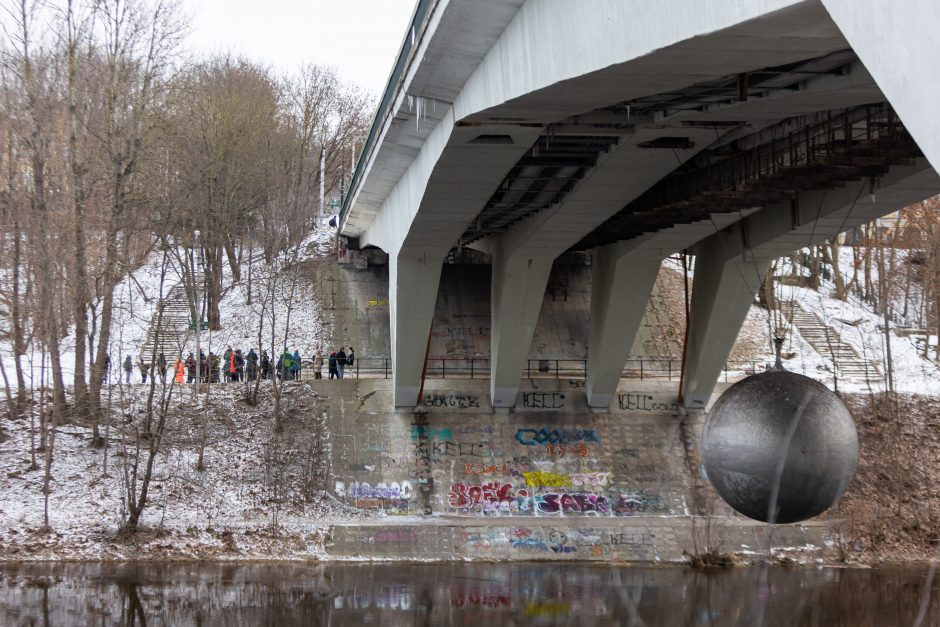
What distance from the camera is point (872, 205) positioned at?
1981cm

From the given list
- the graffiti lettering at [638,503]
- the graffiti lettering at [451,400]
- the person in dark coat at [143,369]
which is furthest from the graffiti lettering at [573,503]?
the person in dark coat at [143,369]

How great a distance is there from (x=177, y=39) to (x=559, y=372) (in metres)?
16.4

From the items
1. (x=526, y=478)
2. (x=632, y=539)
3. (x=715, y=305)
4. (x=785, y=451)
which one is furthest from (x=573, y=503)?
(x=785, y=451)

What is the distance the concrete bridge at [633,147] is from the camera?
715 cm

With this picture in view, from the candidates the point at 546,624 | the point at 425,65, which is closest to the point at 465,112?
the point at 425,65

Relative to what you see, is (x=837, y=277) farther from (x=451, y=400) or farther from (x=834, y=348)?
(x=451, y=400)

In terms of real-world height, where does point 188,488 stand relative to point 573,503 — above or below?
above

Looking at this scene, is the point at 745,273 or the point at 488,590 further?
the point at 745,273

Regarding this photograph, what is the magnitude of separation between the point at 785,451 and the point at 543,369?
27363 millimetres

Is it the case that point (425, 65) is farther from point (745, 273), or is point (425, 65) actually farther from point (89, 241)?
point (89, 241)

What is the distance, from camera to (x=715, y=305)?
1169 inches

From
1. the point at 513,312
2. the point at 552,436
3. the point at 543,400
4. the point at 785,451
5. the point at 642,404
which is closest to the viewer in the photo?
the point at 785,451

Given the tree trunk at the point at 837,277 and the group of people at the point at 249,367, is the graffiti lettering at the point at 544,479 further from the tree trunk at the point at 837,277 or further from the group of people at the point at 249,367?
the tree trunk at the point at 837,277

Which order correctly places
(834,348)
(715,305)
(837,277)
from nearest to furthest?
(715,305) < (834,348) < (837,277)
